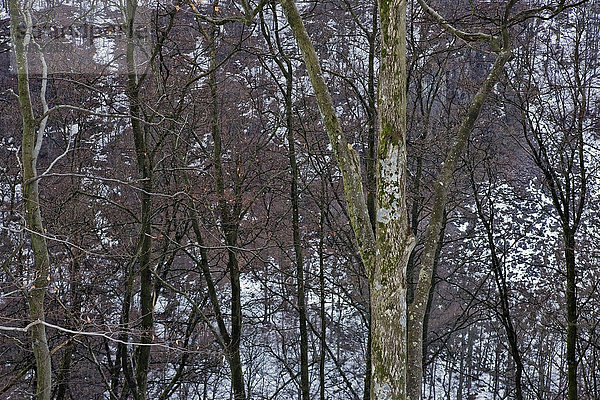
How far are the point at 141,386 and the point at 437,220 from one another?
15.3ft

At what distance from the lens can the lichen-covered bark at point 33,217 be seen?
5348 millimetres

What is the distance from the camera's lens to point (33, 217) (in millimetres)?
5488

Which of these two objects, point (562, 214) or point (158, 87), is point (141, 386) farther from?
point (562, 214)

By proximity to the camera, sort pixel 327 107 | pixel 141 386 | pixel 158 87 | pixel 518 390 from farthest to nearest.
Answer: pixel 518 390 < pixel 158 87 < pixel 141 386 < pixel 327 107

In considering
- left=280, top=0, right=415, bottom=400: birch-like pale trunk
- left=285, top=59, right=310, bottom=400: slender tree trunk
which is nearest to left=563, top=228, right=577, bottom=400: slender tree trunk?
left=285, top=59, right=310, bottom=400: slender tree trunk

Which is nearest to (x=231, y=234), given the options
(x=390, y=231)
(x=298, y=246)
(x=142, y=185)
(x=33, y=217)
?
(x=298, y=246)

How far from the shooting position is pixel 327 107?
12.7ft

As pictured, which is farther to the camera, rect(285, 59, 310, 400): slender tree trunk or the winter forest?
rect(285, 59, 310, 400): slender tree trunk

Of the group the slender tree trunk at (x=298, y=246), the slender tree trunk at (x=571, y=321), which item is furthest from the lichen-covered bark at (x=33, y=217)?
the slender tree trunk at (x=571, y=321)

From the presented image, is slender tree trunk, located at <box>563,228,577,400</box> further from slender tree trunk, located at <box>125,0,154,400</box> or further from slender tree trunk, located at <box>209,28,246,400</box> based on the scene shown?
slender tree trunk, located at <box>125,0,154,400</box>

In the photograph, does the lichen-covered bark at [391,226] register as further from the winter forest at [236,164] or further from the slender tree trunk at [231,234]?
the slender tree trunk at [231,234]

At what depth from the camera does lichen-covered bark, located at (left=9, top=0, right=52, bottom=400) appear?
17.5 ft

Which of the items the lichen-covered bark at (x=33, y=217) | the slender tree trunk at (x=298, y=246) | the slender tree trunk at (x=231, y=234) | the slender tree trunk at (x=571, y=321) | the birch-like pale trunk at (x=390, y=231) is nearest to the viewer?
the birch-like pale trunk at (x=390, y=231)

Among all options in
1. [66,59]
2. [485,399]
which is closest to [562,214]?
[66,59]
